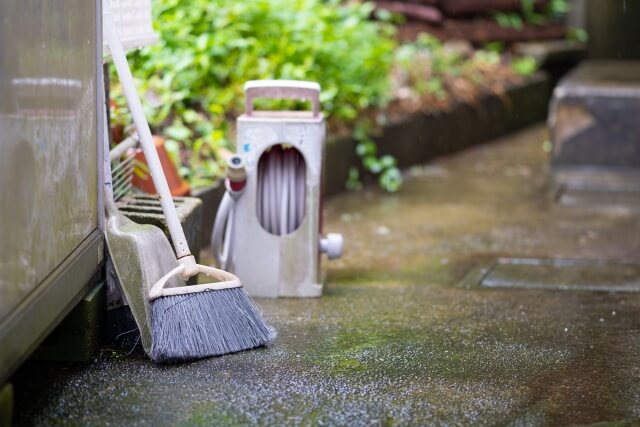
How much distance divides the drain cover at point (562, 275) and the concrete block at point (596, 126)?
268 centimetres

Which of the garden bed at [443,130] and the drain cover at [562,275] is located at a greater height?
the drain cover at [562,275]

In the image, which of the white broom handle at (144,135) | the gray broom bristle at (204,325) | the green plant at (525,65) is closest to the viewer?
the gray broom bristle at (204,325)

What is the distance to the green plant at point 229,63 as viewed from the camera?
5.38 metres

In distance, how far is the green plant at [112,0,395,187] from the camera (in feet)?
17.6

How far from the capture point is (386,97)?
25.5 ft

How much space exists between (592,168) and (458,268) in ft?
9.72

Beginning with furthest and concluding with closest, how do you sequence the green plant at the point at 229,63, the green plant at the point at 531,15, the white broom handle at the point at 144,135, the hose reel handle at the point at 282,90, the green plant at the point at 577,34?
the green plant at the point at 577,34
the green plant at the point at 531,15
the green plant at the point at 229,63
the hose reel handle at the point at 282,90
the white broom handle at the point at 144,135

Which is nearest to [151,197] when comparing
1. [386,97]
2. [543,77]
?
[386,97]

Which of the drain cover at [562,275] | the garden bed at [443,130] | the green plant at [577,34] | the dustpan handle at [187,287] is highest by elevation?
the dustpan handle at [187,287]

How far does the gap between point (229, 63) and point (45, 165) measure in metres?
3.62

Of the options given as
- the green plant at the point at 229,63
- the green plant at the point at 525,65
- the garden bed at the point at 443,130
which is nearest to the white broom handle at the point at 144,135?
the green plant at the point at 229,63

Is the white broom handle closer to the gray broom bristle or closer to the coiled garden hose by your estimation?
the gray broom bristle

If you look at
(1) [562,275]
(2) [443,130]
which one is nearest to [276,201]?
(1) [562,275]

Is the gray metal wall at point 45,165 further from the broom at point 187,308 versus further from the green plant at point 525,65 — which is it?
the green plant at point 525,65
